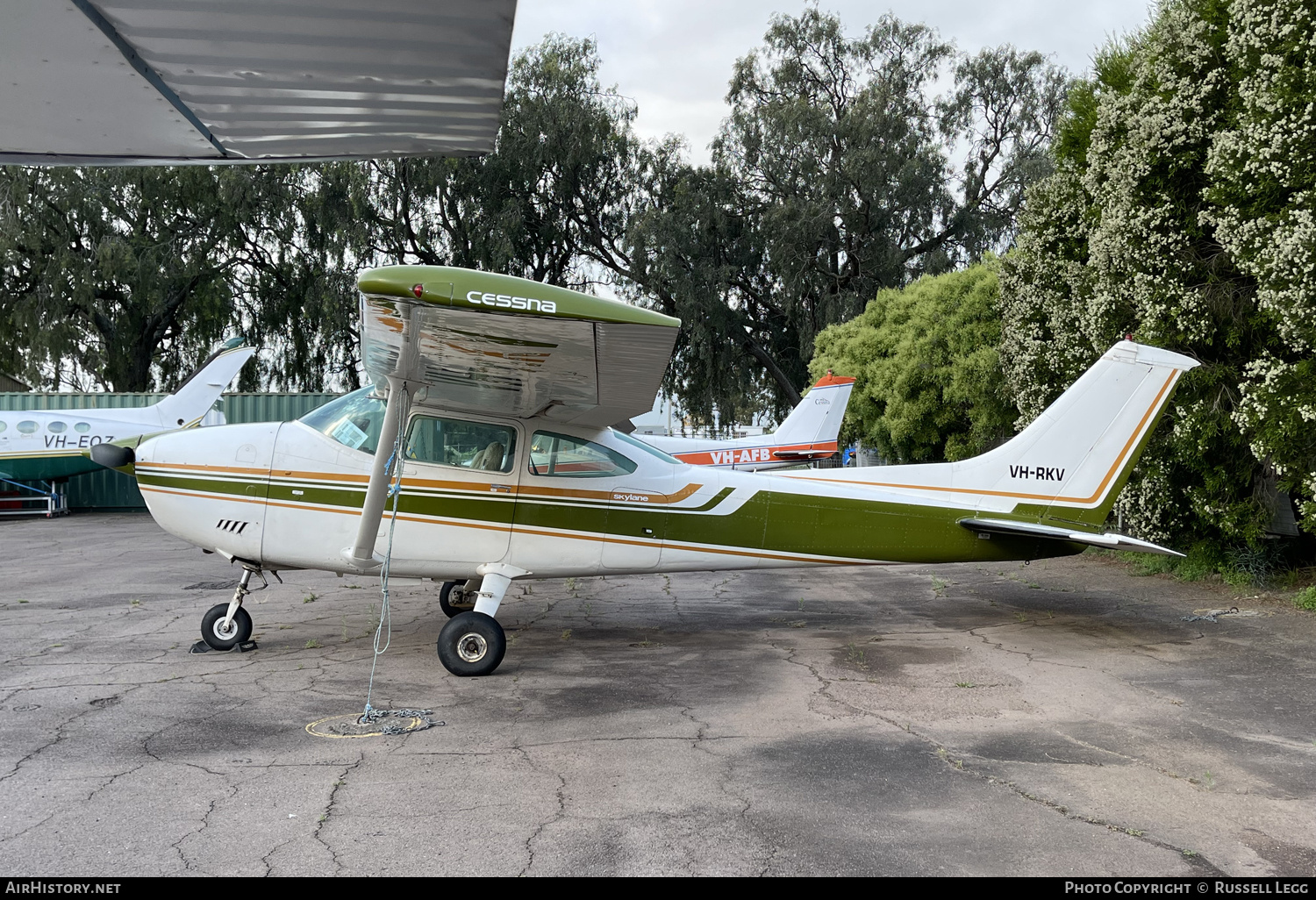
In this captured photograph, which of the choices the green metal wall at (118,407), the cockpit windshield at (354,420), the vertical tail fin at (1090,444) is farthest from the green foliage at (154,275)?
the vertical tail fin at (1090,444)

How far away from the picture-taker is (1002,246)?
29.5 meters

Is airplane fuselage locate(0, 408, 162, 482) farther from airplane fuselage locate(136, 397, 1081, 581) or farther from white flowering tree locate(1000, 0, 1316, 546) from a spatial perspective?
white flowering tree locate(1000, 0, 1316, 546)

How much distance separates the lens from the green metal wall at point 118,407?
22.7 metres

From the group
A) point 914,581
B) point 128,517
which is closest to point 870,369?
point 914,581

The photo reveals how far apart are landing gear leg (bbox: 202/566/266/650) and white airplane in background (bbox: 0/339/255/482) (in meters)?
14.6

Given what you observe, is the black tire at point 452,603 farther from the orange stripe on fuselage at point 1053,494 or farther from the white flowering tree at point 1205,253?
the white flowering tree at point 1205,253

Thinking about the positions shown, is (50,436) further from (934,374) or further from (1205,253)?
(1205,253)

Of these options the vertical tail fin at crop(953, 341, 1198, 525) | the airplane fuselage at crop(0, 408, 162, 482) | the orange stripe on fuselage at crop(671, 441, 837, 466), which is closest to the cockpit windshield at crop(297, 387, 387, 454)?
the vertical tail fin at crop(953, 341, 1198, 525)

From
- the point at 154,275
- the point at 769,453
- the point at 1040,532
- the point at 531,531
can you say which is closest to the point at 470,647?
the point at 531,531

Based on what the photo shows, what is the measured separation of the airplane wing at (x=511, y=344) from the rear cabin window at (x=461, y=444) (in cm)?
17

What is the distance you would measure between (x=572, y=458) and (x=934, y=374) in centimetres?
1150

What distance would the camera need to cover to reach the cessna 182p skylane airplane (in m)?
6.35

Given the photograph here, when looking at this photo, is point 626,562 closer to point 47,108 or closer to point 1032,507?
point 1032,507
